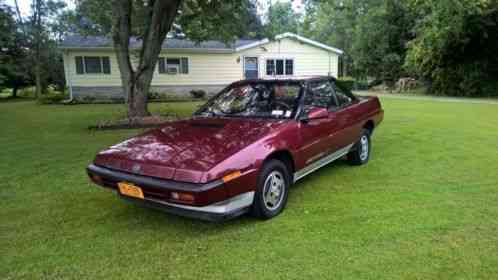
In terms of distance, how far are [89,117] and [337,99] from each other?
30.4 feet

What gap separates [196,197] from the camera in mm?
2520

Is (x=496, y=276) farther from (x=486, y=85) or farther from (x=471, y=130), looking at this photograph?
(x=486, y=85)

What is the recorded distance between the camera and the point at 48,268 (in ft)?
8.11

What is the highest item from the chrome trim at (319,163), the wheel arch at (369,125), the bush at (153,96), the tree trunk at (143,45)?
the tree trunk at (143,45)

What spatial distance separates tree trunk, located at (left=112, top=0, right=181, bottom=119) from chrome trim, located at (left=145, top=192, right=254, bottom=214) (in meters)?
7.23

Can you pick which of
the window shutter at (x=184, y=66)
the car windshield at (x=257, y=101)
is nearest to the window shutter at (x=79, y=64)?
the window shutter at (x=184, y=66)

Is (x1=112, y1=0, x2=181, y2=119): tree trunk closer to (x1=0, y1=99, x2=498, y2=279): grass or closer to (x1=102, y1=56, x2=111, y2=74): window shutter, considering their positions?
(x1=0, y1=99, x2=498, y2=279): grass

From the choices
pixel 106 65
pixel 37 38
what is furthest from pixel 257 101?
pixel 37 38

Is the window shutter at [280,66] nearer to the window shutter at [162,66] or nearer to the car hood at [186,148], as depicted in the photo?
the window shutter at [162,66]

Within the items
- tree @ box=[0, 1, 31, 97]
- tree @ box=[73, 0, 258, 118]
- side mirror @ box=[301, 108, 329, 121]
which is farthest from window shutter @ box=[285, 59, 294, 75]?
tree @ box=[0, 1, 31, 97]

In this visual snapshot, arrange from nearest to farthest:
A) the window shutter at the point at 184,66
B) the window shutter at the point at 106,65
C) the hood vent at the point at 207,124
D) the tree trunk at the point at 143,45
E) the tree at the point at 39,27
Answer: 1. the hood vent at the point at 207,124
2. the tree trunk at the point at 143,45
3. the window shutter at the point at 106,65
4. the window shutter at the point at 184,66
5. the tree at the point at 39,27

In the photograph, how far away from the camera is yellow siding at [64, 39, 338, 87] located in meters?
17.7

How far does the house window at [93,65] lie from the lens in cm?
1720

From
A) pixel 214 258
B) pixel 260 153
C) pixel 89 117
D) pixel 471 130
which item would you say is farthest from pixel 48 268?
pixel 89 117
